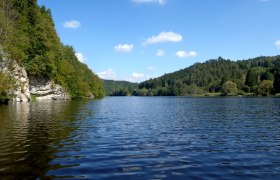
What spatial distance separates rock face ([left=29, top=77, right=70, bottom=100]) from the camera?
110312mm

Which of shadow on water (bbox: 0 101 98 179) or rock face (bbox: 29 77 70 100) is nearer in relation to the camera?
shadow on water (bbox: 0 101 98 179)

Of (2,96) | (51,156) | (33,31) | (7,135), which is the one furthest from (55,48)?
(51,156)

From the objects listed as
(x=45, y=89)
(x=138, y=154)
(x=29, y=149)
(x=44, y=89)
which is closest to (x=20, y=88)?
(x=44, y=89)

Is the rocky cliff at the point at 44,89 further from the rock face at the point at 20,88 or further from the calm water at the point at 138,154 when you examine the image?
the calm water at the point at 138,154

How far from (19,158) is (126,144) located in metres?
8.17

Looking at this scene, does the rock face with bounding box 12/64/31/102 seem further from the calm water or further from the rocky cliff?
the calm water

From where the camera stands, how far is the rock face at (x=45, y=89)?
110 metres

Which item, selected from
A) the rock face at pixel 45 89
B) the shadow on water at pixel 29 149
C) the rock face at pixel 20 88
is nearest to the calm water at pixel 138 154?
the shadow on water at pixel 29 149

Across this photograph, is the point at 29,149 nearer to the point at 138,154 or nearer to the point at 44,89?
the point at 138,154

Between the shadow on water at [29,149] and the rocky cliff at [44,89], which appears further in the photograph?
the rocky cliff at [44,89]

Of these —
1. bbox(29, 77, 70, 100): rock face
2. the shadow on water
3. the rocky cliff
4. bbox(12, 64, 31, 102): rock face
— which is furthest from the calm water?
bbox(29, 77, 70, 100): rock face

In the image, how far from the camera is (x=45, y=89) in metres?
116

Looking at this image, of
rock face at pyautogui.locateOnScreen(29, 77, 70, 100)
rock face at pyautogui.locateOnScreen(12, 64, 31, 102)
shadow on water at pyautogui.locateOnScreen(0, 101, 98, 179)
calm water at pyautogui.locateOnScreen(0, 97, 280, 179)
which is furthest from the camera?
rock face at pyautogui.locateOnScreen(29, 77, 70, 100)

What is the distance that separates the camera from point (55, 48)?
121 metres
